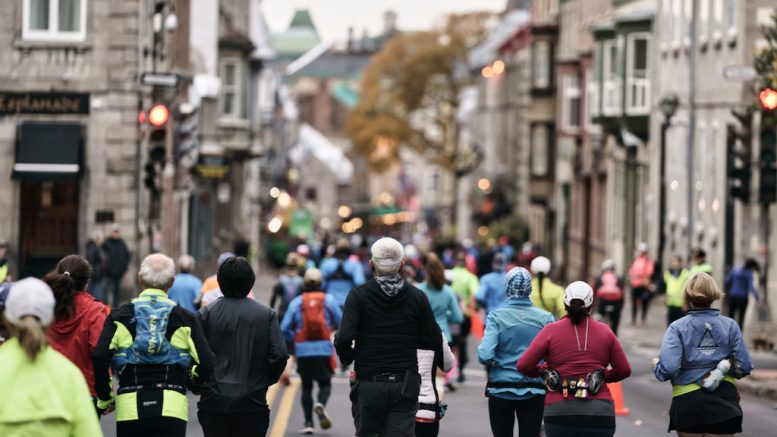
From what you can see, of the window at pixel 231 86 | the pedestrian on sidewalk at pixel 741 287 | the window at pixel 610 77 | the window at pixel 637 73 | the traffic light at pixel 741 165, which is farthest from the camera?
the window at pixel 231 86

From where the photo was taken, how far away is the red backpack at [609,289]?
2978 centimetres

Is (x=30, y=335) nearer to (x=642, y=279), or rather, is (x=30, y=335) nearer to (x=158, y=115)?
(x=158, y=115)

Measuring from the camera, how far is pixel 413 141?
97.0 meters

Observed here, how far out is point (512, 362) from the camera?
40.6ft

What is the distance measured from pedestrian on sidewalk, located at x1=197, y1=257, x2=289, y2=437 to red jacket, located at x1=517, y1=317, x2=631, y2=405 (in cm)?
156

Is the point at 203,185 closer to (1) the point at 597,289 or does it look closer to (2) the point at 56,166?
(2) the point at 56,166

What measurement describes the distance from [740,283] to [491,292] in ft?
29.3

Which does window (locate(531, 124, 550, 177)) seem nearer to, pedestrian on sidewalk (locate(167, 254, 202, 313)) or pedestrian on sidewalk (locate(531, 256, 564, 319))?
pedestrian on sidewalk (locate(167, 254, 202, 313))

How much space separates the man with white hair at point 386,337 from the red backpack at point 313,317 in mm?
6333

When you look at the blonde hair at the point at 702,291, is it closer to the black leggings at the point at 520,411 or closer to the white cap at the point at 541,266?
the black leggings at the point at 520,411

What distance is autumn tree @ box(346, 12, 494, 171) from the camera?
9688cm

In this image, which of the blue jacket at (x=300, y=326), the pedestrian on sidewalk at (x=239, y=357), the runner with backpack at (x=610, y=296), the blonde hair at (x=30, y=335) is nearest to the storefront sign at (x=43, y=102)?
the runner with backpack at (x=610, y=296)

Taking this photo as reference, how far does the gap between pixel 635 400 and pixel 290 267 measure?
459 centimetres

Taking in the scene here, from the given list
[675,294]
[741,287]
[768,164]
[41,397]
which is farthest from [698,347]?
[741,287]
